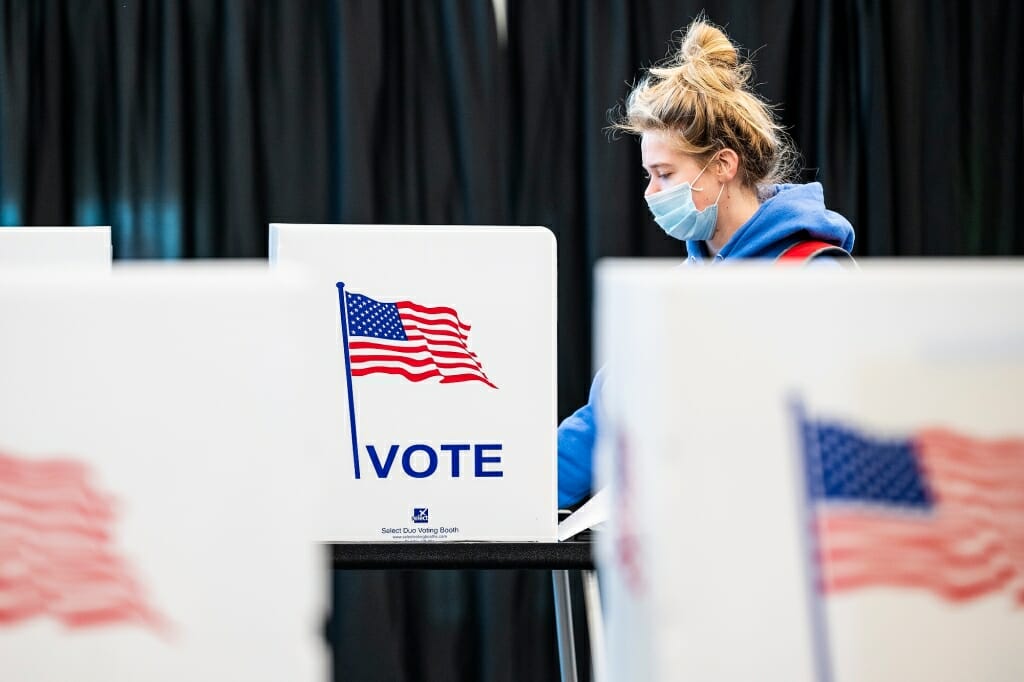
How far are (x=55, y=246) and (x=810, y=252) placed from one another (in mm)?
1066

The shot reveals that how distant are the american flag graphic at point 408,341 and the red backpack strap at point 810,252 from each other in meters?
0.58

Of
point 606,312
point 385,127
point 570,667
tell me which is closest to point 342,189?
point 385,127

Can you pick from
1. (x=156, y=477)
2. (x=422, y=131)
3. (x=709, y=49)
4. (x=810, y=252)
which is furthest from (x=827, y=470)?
(x=422, y=131)

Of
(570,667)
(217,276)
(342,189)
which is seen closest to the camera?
(217,276)

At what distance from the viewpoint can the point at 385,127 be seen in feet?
9.55

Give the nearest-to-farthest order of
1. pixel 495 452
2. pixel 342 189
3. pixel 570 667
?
pixel 495 452
pixel 570 667
pixel 342 189

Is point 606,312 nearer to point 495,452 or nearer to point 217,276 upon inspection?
point 217,276

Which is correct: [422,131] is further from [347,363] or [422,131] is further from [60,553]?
[60,553]

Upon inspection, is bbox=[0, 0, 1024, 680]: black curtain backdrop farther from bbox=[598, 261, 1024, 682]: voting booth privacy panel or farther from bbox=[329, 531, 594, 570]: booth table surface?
bbox=[598, 261, 1024, 682]: voting booth privacy panel

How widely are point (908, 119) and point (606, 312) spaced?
251 cm

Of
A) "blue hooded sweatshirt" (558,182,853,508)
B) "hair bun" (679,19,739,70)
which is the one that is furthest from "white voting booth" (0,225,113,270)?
"hair bun" (679,19,739,70)

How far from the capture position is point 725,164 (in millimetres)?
2113

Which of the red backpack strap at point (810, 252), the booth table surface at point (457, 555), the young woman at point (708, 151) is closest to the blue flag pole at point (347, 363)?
the booth table surface at point (457, 555)

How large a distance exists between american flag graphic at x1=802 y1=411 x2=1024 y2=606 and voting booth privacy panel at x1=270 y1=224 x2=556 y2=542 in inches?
36.3
